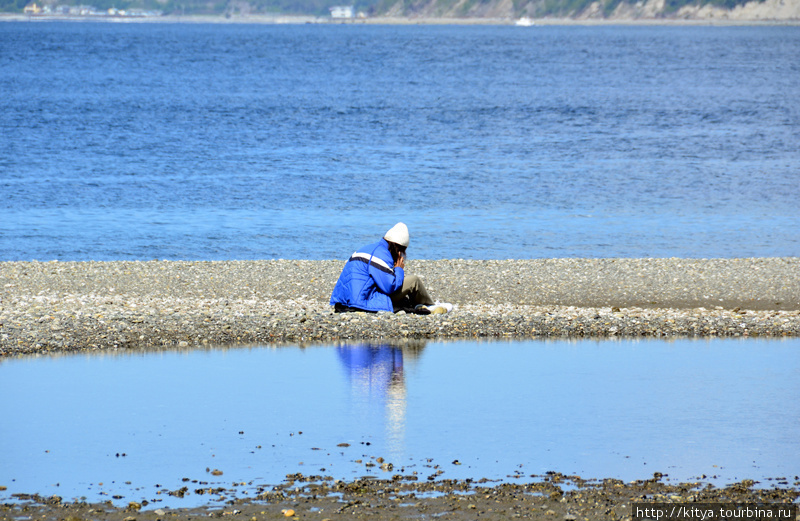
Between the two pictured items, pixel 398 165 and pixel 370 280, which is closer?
pixel 370 280

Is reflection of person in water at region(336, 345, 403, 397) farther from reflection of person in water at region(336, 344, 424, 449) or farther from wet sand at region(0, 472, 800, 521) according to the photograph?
wet sand at region(0, 472, 800, 521)

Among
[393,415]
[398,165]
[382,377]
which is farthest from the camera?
[398,165]

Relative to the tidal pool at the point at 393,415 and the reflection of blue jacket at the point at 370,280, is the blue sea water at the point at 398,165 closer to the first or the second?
the reflection of blue jacket at the point at 370,280

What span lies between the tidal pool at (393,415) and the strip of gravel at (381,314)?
66cm

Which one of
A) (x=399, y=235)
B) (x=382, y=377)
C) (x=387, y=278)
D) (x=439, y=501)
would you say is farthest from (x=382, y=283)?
(x=439, y=501)

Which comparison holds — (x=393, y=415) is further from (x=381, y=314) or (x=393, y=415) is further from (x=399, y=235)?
(x=381, y=314)

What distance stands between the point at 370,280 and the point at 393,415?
441 cm

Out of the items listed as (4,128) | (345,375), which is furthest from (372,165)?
(345,375)

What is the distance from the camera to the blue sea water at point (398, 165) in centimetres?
2494

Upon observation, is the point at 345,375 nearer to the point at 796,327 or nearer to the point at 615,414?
the point at 615,414

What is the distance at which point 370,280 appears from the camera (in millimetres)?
13641

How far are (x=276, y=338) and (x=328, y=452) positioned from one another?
470cm

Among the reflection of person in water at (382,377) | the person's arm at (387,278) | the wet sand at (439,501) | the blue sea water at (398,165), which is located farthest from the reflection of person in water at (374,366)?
the blue sea water at (398,165)

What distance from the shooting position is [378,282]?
13508 mm
